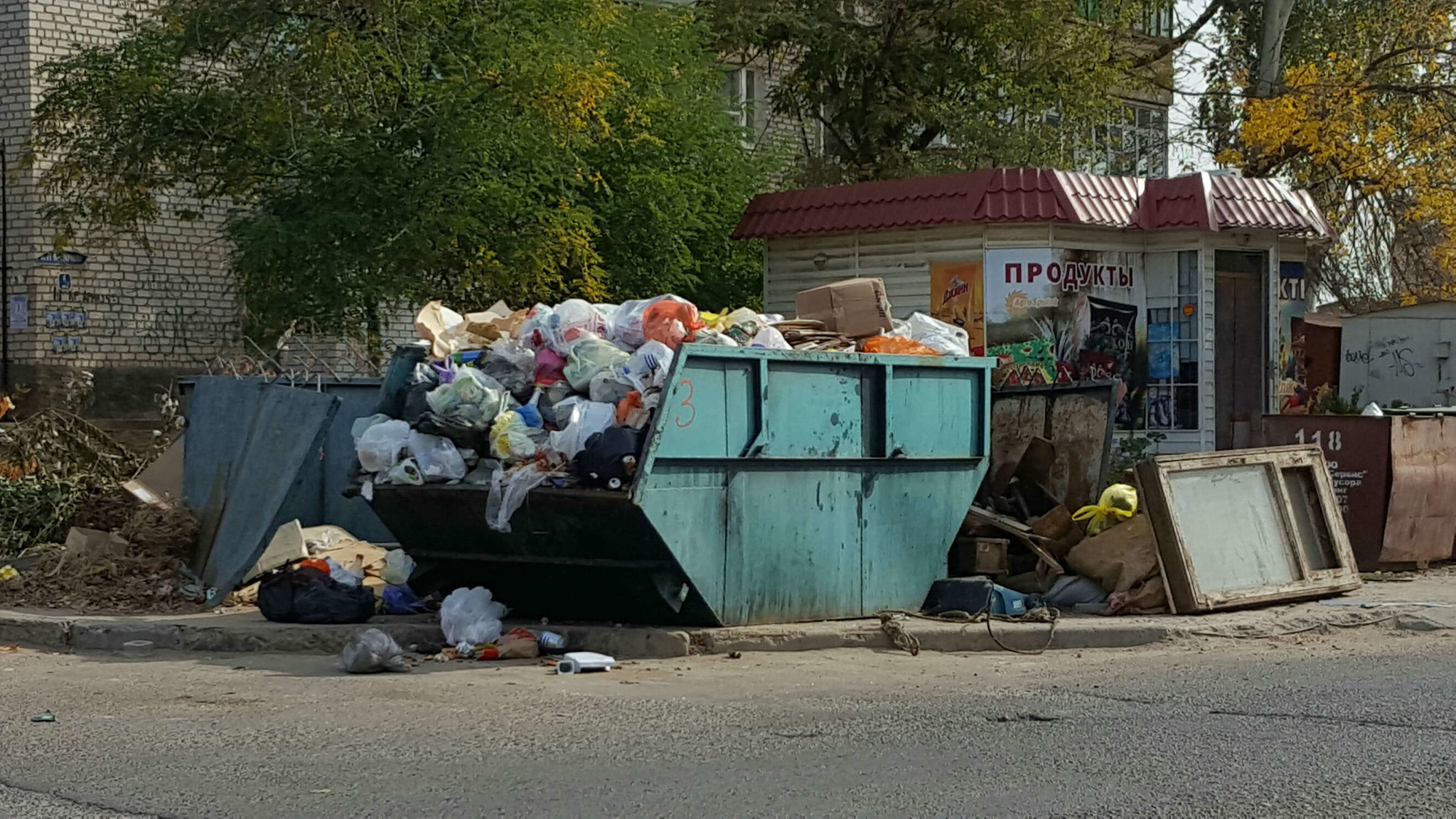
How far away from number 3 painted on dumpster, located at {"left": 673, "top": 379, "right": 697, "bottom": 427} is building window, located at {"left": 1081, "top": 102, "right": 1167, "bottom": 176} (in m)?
15.0

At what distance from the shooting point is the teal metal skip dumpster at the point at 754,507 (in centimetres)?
845

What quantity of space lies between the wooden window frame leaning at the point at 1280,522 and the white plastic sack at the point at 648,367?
313cm

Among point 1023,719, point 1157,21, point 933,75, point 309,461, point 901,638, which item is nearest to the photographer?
point 1023,719

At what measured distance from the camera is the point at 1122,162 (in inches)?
971

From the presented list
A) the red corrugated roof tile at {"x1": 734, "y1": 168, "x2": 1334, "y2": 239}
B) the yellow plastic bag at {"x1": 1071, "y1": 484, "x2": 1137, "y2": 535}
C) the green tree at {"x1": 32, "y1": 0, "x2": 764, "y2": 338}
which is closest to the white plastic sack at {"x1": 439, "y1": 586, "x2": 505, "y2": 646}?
the yellow plastic bag at {"x1": 1071, "y1": 484, "x2": 1137, "y2": 535}

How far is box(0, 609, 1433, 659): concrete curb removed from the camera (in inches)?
342

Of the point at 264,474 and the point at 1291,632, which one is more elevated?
the point at 264,474

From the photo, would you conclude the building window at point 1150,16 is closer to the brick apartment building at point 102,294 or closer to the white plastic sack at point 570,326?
the brick apartment building at point 102,294

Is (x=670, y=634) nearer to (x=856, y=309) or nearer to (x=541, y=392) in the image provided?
(x=541, y=392)

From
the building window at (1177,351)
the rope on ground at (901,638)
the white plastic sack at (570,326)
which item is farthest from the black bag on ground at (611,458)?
the building window at (1177,351)

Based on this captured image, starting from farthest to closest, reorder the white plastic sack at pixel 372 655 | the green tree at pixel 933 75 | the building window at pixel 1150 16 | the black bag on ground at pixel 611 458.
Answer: the building window at pixel 1150 16 → the green tree at pixel 933 75 → the black bag on ground at pixel 611 458 → the white plastic sack at pixel 372 655

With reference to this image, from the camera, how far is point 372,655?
8.02 metres

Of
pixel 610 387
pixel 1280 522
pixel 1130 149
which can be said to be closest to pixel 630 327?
pixel 610 387

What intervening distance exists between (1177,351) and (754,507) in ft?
24.9
